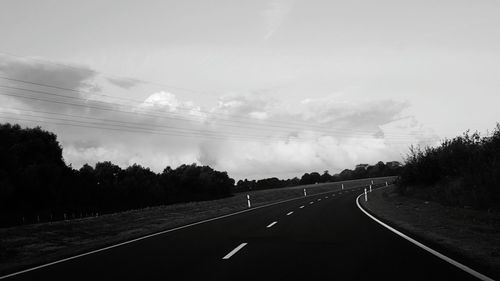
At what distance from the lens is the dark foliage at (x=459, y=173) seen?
19.7 metres

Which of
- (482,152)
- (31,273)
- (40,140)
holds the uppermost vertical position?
(40,140)

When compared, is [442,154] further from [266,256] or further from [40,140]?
[40,140]

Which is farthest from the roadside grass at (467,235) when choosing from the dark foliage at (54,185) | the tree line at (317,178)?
the tree line at (317,178)

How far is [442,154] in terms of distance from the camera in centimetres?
3081

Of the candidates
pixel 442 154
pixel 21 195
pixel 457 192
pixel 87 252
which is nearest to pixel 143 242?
pixel 87 252

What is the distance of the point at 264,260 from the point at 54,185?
158ft

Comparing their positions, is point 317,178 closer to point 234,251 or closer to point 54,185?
point 54,185

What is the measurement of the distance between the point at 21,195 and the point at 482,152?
44333 mm

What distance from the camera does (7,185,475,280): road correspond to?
24.0 feet

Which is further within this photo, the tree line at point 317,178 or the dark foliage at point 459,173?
the tree line at point 317,178

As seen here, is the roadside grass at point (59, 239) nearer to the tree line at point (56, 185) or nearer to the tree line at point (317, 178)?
the tree line at point (56, 185)

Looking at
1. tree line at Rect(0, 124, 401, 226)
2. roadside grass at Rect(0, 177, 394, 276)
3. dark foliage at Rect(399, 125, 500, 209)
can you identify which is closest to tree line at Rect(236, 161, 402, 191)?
tree line at Rect(0, 124, 401, 226)

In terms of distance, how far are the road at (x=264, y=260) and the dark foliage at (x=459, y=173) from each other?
932 cm

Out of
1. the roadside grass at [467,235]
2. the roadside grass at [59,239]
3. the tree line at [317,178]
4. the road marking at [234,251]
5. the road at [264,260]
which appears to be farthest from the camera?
the tree line at [317,178]
